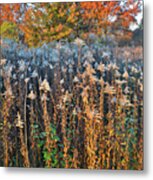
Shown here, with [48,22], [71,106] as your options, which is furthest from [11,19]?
[71,106]

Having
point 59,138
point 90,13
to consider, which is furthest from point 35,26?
point 59,138

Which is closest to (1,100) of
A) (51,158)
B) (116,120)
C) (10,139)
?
(10,139)

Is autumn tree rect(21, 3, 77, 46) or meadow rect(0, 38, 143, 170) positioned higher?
autumn tree rect(21, 3, 77, 46)

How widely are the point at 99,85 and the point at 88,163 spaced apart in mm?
373

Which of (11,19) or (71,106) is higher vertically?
(11,19)

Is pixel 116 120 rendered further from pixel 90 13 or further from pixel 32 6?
pixel 32 6

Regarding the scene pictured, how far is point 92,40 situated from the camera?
8.55ft

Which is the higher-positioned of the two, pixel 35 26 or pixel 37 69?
pixel 35 26

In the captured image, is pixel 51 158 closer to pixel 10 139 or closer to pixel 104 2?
pixel 10 139

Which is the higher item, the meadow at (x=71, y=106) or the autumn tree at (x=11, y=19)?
the autumn tree at (x=11, y=19)

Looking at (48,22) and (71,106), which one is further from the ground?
(48,22)

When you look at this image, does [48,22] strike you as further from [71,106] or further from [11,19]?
[71,106]

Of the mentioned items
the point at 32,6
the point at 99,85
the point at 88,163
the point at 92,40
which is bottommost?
the point at 88,163

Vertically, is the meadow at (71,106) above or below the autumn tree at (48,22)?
below
